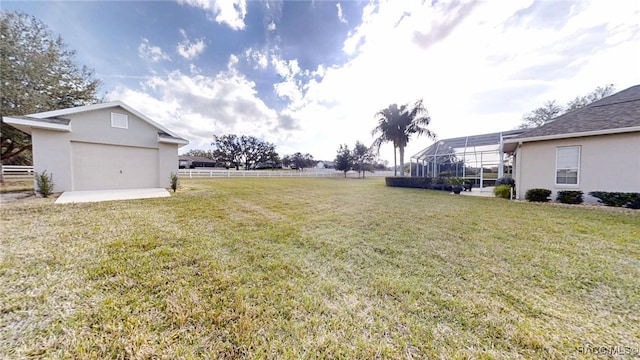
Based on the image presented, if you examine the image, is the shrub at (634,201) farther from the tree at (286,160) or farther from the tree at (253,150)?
the tree at (286,160)

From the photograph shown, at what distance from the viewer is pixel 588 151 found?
317 inches

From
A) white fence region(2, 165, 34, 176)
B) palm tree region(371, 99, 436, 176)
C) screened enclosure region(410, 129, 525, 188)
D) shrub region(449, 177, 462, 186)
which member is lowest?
shrub region(449, 177, 462, 186)

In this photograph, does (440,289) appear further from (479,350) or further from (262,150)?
(262,150)

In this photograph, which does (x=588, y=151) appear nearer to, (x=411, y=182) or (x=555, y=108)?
(x=411, y=182)

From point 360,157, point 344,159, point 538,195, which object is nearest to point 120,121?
point 538,195

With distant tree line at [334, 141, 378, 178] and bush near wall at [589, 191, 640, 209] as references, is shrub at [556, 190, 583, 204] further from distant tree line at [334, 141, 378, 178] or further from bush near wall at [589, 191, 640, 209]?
distant tree line at [334, 141, 378, 178]

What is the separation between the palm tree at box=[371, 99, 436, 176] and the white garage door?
54.8 feet

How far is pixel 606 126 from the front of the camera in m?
7.71

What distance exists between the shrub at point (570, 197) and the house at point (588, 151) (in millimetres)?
374

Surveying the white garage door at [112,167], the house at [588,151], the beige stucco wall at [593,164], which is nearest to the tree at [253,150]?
the white garage door at [112,167]

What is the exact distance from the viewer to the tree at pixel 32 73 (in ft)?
31.3

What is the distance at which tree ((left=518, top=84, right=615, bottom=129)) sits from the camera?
1933 centimetres

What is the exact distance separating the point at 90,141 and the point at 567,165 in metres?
20.3

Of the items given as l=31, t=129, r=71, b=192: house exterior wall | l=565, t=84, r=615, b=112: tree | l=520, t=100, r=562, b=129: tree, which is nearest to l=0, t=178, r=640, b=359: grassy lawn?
l=31, t=129, r=71, b=192: house exterior wall
